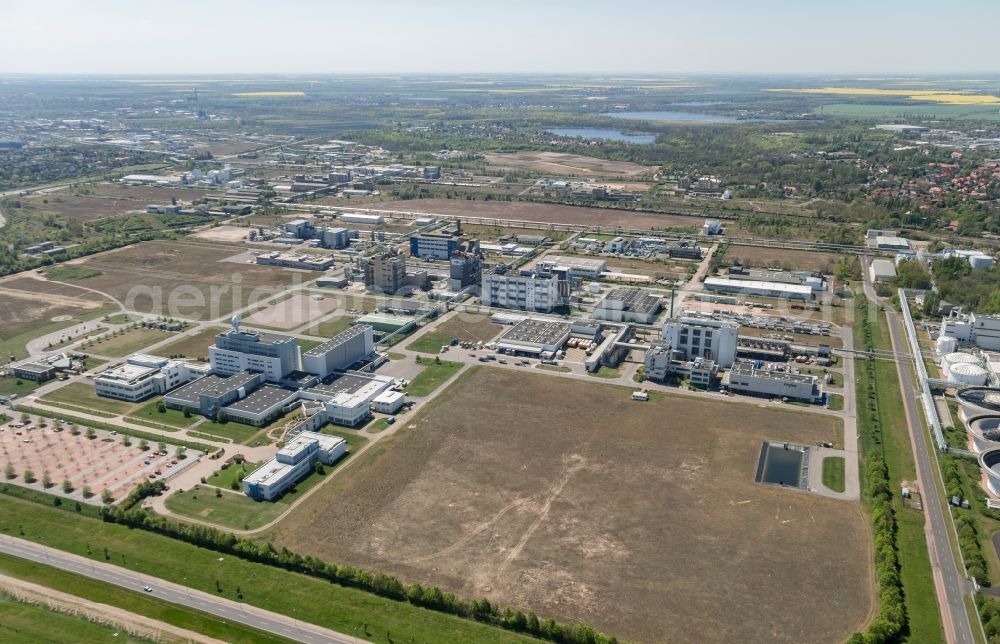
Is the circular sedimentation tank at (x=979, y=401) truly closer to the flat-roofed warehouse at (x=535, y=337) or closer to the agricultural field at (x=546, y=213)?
the flat-roofed warehouse at (x=535, y=337)

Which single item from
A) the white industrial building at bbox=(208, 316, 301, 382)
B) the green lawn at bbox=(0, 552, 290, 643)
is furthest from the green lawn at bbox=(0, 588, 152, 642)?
the white industrial building at bbox=(208, 316, 301, 382)

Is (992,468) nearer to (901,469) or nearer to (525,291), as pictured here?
(901,469)

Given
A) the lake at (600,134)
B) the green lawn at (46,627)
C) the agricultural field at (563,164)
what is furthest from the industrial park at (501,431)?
the lake at (600,134)

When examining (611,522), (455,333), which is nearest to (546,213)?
(455,333)

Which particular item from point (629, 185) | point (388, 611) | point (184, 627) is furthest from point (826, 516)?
point (629, 185)

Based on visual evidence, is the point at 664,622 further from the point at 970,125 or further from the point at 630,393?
the point at 970,125

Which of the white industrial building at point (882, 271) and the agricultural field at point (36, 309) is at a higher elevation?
the white industrial building at point (882, 271)

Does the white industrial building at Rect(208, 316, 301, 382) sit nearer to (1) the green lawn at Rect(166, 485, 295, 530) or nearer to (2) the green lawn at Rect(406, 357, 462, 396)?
(2) the green lawn at Rect(406, 357, 462, 396)
